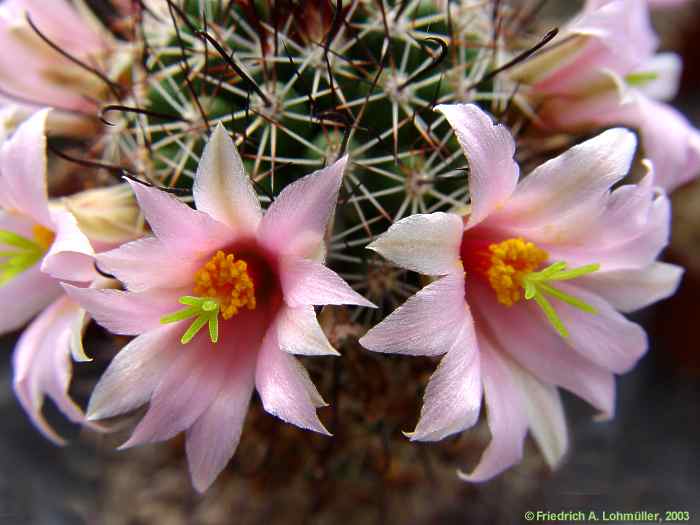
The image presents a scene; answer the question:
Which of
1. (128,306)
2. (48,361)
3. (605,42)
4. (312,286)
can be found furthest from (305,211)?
(605,42)

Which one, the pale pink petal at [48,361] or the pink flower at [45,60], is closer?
the pale pink petal at [48,361]

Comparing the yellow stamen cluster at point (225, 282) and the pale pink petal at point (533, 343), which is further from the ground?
the yellow stamen cluster at point (225, 282)

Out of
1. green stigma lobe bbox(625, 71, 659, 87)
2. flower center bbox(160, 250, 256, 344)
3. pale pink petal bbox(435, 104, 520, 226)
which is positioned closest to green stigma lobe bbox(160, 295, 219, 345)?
flower center bbox(160, 250, 256, 344)

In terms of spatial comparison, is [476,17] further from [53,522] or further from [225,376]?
[53,522]

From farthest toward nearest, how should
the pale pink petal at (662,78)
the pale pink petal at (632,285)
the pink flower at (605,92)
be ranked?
the pale pink petal at (662,78)
the pink flower at (605,92)
the pale pink petal at (632,285)

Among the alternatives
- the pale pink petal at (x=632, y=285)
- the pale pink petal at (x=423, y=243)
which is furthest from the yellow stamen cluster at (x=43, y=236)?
the pale pink petal at (x=632, y=285)

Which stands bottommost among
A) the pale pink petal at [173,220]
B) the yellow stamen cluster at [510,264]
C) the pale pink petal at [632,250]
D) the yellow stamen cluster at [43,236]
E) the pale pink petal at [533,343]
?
the pale pink petal at [533,343]

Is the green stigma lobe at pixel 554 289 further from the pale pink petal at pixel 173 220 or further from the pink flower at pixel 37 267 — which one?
the pink flower at pixel 37 267

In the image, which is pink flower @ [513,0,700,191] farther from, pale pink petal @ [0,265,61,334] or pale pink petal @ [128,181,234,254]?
pale pink petal @ [0,265,61,334]
